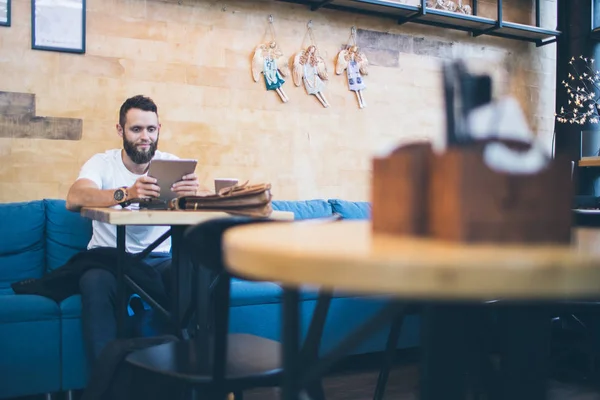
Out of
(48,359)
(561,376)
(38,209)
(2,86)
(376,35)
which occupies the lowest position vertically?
(561,376)

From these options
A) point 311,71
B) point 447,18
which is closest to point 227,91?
point 311,71

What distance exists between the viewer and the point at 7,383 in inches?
96.8

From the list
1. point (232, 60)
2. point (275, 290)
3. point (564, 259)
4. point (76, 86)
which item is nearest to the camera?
point (564, 259)

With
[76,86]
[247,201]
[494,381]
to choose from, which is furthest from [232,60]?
[494,381]

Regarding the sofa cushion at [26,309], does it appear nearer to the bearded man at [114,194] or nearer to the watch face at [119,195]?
the bearded man at [114,194]

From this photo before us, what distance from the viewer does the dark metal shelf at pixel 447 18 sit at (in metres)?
4.04

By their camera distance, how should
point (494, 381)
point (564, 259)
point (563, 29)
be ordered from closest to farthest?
point (564, 259), point (494, 381), point (563, 29)

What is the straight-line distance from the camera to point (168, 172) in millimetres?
2264

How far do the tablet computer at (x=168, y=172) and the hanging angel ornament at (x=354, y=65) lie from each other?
7.03 ft

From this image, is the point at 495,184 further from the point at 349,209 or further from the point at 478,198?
the point at 349,209

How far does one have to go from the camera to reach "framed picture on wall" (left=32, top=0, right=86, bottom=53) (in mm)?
3283

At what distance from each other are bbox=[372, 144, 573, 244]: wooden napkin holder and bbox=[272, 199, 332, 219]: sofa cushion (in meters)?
2.81

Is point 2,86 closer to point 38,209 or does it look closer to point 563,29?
point 38,209

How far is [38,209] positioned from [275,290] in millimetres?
1288
